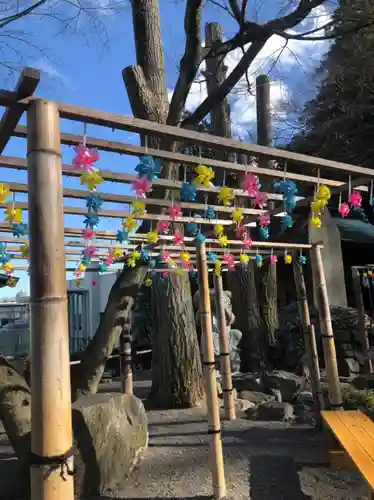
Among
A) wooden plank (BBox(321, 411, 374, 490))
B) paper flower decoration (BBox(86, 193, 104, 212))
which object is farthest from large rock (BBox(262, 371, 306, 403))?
paper flower decoration (BBox(86, 193, 104, 212))

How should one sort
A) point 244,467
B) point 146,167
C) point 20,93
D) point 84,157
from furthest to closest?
point 244,467 < point 146,167 < point 84,157 < point 20,93

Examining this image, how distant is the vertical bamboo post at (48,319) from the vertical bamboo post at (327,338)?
12.0 ft

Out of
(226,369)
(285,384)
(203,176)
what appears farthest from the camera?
(285,384)

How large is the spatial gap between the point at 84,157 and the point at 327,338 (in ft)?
→ 11.4

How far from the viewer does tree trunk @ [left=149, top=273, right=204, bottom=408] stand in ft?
24.8

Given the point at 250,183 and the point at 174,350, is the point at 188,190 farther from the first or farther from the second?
the point at 174,350

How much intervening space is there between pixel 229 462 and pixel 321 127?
1204cm

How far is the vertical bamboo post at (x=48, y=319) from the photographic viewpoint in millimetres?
1990

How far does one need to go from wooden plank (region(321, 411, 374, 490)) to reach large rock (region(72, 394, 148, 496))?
1864 mm

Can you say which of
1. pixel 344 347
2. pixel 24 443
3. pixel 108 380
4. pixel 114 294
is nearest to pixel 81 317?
pixel 108 380

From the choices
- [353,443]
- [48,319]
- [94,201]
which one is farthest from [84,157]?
[353,443]

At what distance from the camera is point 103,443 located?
4230 mm

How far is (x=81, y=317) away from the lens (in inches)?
650

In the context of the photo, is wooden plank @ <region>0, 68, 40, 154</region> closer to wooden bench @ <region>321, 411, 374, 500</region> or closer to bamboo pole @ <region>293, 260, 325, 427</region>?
wooden bench @ <region>321, 411, 374, 500</region>
